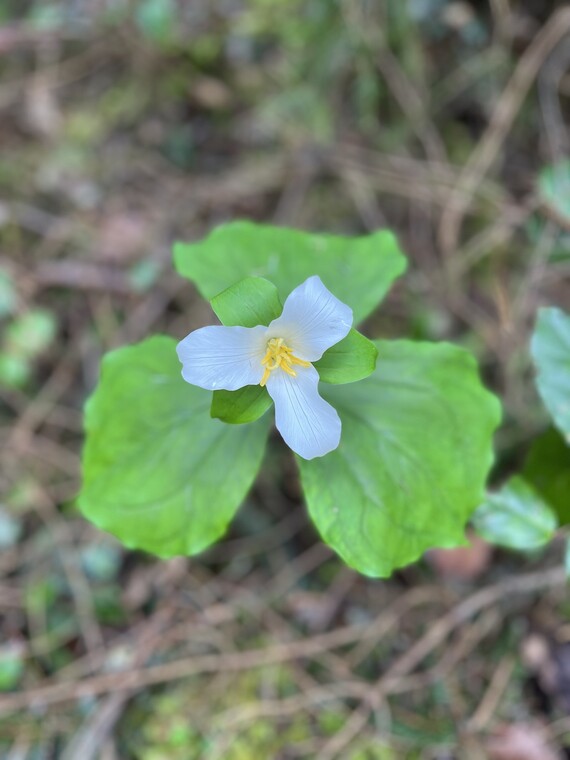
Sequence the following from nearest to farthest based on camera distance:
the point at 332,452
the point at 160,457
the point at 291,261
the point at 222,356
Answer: the point at 222,356
the point at 332,452
the point at 160,457
the point at 291,261

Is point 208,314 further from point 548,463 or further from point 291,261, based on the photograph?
point 548,463

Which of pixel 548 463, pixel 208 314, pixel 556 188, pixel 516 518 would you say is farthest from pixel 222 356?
pixel 556 188

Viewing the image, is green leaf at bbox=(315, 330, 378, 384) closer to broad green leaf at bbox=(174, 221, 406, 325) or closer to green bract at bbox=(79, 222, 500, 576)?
green bract at bbox=(79, 222, 500, 576)

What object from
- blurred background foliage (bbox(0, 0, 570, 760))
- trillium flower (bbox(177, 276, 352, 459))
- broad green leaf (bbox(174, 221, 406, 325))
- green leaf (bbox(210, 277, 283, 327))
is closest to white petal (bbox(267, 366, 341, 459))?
trillium flower (bbox(177, 276, 352, 459))

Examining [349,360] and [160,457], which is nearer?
[349,360]

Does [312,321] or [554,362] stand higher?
[312,321]

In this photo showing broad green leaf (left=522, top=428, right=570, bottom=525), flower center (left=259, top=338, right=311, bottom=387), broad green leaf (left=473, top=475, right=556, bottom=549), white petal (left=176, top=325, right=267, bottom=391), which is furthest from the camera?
broad green leaf (left=522, top=428, right=570, bottom=525)
